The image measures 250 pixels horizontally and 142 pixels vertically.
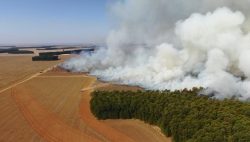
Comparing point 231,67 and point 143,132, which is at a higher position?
point 231,67

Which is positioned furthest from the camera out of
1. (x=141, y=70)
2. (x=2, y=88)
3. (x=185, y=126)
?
(x=141, y=70)

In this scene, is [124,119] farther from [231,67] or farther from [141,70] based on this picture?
[141,70]

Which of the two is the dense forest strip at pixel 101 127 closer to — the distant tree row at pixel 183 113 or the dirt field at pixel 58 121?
the dirt field at pixel 58 121

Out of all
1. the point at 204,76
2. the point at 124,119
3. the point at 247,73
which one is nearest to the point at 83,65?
the point at 204,76

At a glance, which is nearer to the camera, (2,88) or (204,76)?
(204,76)

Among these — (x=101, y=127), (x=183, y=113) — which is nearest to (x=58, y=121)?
(x=101, y=127)

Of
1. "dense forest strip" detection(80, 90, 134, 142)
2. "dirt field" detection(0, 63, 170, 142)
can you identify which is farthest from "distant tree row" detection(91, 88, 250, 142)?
"dirt field" detection(0, 63, 170, 142)
